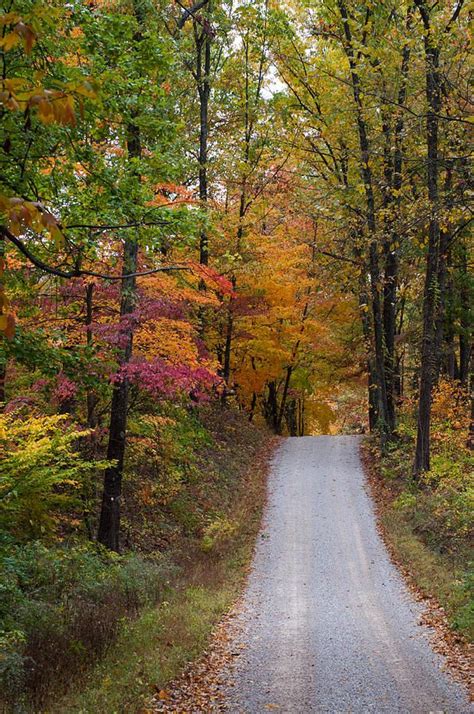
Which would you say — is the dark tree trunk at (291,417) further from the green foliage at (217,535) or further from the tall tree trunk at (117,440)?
the tall tree trunk at (117,440)

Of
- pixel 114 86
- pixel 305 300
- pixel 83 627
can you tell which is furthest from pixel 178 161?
pixel 305 300

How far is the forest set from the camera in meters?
6.66

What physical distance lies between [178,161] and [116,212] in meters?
2.04

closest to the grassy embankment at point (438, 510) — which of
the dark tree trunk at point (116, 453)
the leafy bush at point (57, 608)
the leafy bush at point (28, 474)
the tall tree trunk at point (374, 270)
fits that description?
the tall tree trunk at point (374, 270)

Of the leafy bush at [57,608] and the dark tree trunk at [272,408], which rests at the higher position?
the dark tree trunk at [272,408]

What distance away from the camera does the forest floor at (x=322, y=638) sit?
6648 millimetres

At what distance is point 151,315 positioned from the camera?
1203 cm

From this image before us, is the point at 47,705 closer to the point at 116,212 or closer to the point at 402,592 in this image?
the point at 116,212

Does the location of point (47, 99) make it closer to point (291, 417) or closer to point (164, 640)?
point (164, 640)

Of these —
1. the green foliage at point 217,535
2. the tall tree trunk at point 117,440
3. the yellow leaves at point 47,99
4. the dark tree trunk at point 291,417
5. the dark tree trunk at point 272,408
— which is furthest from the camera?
the dark tree trunk at point 291,417

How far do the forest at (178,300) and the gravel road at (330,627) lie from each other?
0.68 meters

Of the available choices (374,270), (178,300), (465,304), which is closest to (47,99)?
(178,300)

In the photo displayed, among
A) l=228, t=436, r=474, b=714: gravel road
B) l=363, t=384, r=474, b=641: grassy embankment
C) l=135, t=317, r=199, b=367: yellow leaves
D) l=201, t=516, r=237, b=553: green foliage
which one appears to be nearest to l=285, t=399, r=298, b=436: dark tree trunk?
l=363, t=384, r=474, b=641: grassy embankment

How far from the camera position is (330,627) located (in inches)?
358
